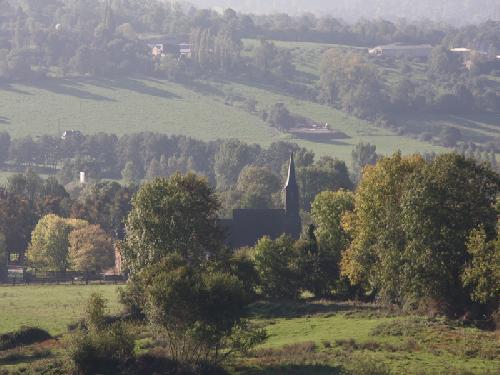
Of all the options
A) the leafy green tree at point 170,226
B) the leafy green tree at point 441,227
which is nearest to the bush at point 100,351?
the leafy green tree at point 170,226

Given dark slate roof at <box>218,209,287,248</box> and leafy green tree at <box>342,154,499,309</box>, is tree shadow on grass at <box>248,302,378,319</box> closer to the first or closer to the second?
leafy green tree at <box>342,154,499,309</box>

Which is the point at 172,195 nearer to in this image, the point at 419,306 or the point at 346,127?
the point at 419,306

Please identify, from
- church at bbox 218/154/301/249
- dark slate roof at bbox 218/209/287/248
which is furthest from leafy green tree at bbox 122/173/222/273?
dark slate roof at bbox 218/209/287/248

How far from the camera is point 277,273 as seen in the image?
66938mm

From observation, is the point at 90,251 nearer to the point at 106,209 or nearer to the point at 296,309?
the point at 106,209

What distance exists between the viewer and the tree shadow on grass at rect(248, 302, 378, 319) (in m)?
61.2

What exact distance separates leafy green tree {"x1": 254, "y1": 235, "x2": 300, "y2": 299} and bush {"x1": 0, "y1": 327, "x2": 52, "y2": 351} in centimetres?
1345

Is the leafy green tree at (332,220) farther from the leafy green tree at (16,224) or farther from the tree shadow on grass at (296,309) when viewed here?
the leafy green tree at (16,224)

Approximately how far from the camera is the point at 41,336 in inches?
2271

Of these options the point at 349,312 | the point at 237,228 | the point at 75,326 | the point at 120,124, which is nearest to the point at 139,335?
the point at 75,326

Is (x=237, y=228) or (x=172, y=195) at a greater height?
(x=172, y=195)

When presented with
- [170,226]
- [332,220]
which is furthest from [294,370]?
[332,220]

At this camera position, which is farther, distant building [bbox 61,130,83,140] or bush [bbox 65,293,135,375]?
distant building [bbox 61,130,83,140]

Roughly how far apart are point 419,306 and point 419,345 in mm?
7894
